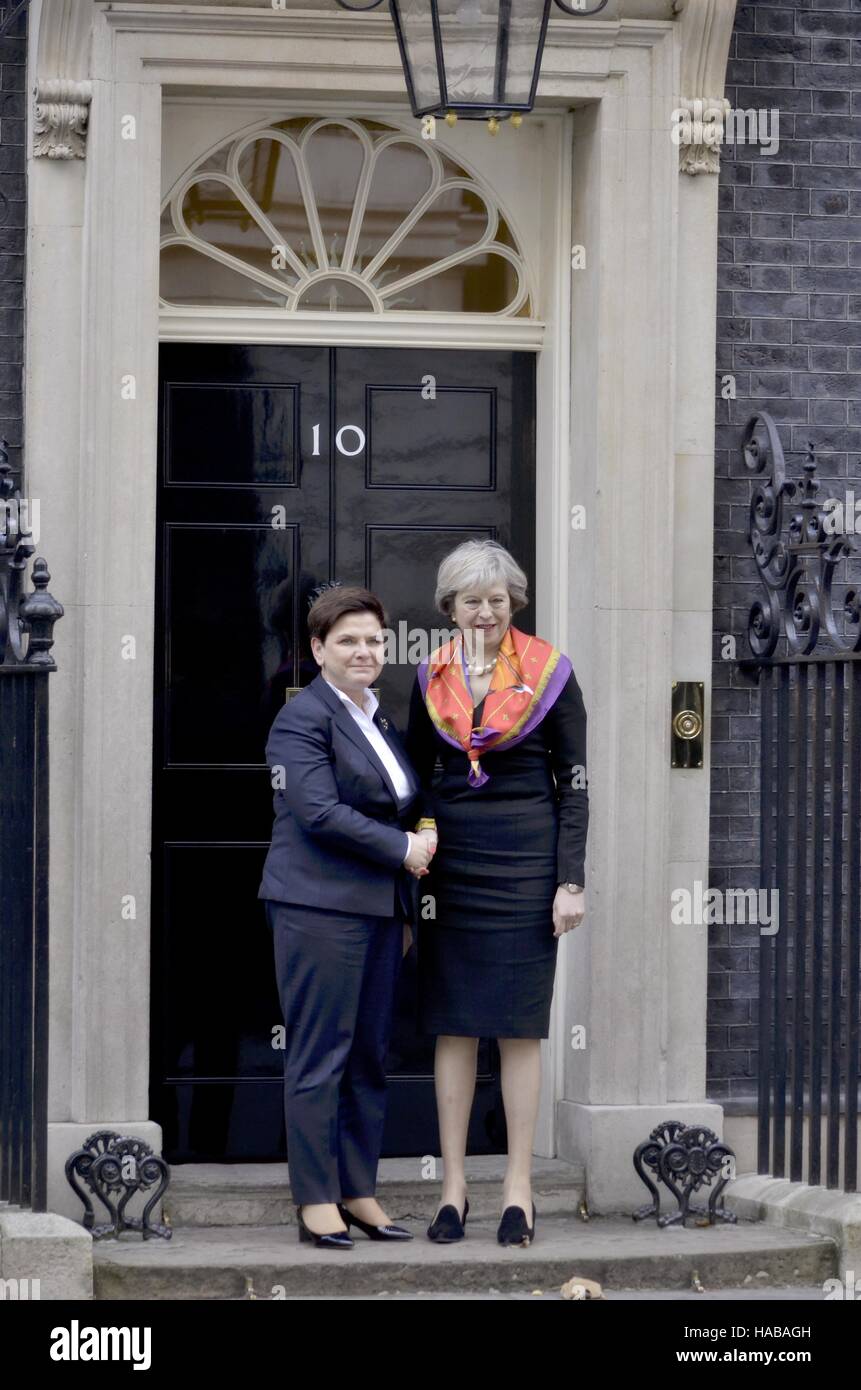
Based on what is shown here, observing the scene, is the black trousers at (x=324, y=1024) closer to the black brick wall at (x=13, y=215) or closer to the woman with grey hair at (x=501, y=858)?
the woman with grey hair at (x=501, y=858)

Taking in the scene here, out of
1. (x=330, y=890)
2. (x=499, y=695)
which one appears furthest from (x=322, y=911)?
(x=499, y=695)

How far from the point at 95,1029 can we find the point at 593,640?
6.92 ft

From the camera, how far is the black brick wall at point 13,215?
23.9 ft

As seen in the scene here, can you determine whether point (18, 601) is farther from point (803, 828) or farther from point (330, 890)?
point (803, 828)

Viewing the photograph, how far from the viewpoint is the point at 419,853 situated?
6.38m

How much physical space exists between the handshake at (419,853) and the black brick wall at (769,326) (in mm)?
1583

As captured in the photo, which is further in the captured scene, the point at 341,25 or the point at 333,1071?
→ the point at 341,25

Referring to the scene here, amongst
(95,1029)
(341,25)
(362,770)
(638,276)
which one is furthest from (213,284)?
(95,1029)

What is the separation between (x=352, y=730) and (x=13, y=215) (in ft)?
7.22

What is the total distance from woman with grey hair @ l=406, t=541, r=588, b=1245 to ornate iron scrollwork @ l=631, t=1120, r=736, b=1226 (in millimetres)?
712

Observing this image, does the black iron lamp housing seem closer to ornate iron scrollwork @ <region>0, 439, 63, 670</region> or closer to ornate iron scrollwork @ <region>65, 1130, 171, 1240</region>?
ornate iron scrollwork @ <region>0, 439, 63, 670</region>

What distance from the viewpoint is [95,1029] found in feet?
23.4

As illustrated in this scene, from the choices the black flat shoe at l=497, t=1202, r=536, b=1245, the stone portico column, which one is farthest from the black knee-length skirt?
the stone portico column

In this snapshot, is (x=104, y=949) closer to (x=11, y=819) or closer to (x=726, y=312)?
(x=11, y=819)
